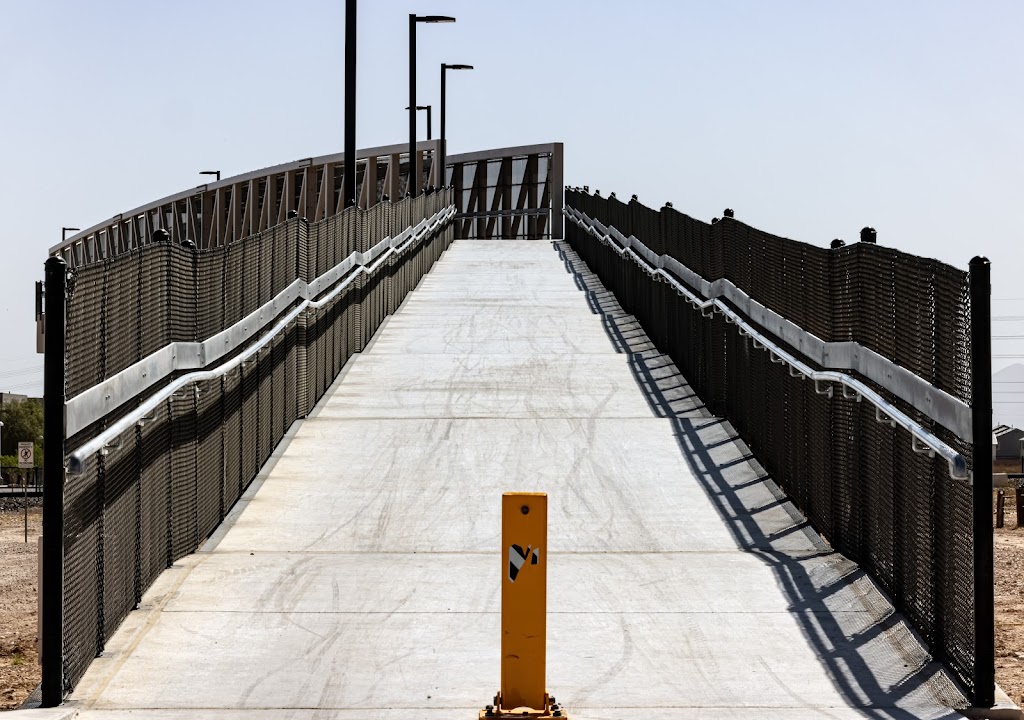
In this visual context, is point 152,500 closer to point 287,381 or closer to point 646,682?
point 646,682

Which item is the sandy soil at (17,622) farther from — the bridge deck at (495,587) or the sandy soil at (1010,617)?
the sandy soil at (1010,617)

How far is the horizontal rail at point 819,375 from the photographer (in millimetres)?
6676

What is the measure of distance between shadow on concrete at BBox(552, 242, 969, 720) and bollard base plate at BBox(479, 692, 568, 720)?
1.31 m

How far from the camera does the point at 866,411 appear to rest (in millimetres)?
8531

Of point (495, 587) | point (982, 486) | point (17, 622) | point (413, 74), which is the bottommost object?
point (17, 622)

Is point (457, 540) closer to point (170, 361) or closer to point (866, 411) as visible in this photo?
point (170, 361)

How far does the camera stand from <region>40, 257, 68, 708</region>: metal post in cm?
633

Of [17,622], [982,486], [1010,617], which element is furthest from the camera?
[17,622]

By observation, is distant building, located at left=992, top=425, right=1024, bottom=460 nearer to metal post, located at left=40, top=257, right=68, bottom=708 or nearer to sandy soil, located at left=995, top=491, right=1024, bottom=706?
sandy soil, located at left=995, top=491, right=1024, bottom=706

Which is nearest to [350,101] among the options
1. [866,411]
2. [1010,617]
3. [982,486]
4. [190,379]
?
[1010,617]

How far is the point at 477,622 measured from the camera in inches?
309

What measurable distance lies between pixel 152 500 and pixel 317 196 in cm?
7429

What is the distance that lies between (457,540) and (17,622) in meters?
10.0

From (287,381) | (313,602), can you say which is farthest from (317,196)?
(313,602)
